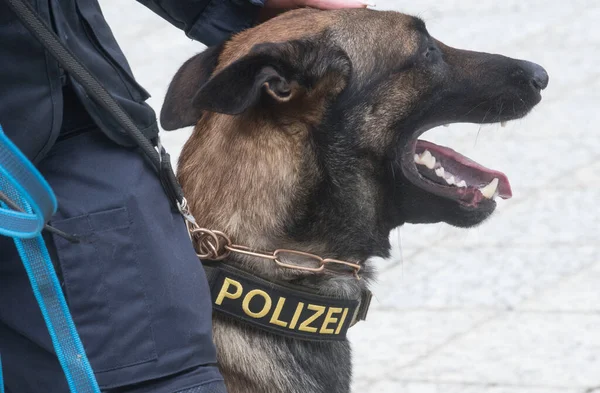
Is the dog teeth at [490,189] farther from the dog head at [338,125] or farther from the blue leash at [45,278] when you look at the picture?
the blue leash at [45,278]

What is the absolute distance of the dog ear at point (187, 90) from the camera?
2.20m

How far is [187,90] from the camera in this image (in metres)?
2.29

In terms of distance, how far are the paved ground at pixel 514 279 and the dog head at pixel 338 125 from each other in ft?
4.05

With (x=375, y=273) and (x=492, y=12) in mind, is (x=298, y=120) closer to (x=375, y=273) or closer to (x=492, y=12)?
(x=375, y=273)

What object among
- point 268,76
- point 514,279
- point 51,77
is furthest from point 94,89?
point 514,279

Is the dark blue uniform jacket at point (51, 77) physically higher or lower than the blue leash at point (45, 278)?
higher

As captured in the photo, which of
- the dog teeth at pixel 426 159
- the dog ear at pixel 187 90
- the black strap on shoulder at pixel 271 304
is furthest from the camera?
the dog teeth at pixel 426 159

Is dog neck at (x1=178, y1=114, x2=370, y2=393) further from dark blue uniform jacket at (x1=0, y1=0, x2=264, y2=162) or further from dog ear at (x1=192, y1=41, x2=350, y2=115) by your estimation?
dark blue uniform jacket at (x1=0, y1=0, x2=264, y2=162)

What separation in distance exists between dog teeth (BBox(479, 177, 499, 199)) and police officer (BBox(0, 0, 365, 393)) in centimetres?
90

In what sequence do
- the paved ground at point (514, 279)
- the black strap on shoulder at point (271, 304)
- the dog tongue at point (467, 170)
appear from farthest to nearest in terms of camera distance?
the paved ground at point (514, 279) < the dog tongue at point (467, 170) < the black strap on shoulder at point (271, 304)

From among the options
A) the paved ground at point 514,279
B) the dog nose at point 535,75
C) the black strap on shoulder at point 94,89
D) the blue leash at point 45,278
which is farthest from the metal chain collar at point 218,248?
the paved ground at point 514,279

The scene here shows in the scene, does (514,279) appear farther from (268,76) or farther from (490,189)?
(268,76)

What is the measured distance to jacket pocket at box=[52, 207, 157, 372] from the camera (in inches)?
63.5

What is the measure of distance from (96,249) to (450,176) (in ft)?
3.48
